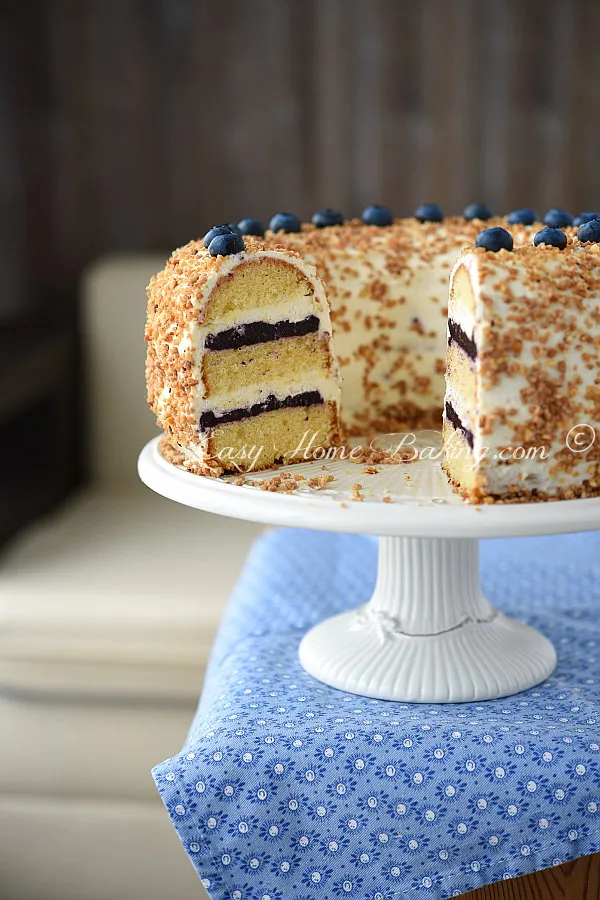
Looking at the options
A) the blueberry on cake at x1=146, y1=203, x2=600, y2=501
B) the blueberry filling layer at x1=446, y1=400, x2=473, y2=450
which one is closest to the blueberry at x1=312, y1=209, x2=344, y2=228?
the blueberry on cake at x1=146, y1=203, x2=600, y2=501

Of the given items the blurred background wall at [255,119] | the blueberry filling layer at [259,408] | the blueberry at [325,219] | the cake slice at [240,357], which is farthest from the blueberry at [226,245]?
the blurred background wall at [255,119]

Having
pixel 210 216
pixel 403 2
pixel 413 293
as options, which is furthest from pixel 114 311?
pixel 413 293

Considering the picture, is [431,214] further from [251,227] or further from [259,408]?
[259,408]

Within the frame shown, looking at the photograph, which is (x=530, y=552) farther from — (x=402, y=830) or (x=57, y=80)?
(x=57, y=80)

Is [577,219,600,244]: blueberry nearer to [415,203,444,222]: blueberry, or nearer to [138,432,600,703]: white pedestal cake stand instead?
[138,432,600,703]: white pedestal cake stand

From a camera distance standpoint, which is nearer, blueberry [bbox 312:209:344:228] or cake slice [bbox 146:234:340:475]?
cake slice [bbox 146:234:340:475]

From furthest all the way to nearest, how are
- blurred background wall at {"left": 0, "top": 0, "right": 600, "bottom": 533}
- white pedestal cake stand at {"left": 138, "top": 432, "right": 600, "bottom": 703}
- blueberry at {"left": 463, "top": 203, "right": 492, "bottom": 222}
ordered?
1. blurred background wall at {"left": 0, "top": 0, "right": 600, "bottom": 533}
2. blueberry at {"left": 463, "top": 203, "right": 492, "bottom": 222}
3. white pedestal cake stand at {"left": 138, "top": 432, "right": 600, "bottom": 703}

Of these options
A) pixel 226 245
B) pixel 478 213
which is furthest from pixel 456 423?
pixel 478 213

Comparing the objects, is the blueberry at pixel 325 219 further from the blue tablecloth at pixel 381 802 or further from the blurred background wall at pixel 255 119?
the blurred background wall at pixel 255 119
